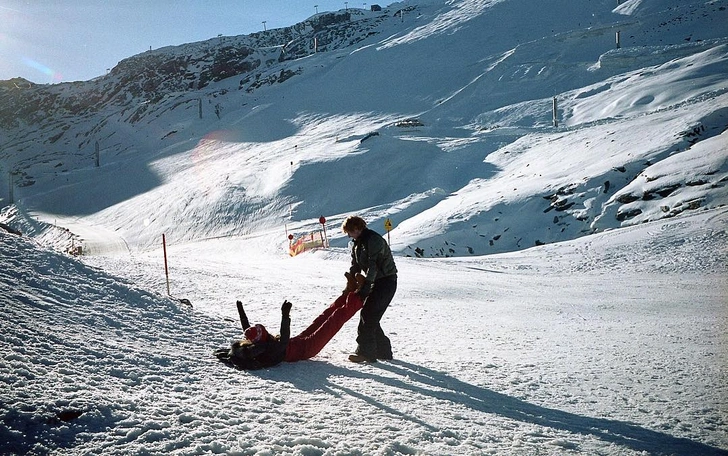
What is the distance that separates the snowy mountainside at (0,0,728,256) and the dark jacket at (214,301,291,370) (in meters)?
18.9

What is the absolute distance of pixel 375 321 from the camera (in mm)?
5652

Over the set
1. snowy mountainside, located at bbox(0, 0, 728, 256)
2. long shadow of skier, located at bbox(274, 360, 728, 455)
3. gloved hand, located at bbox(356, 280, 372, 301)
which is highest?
snowy mountainside, located at bbox(0, 0, 728, 256)

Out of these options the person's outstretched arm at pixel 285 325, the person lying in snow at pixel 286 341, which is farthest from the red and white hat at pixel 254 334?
the person's outstretched arm at pixel 285 325

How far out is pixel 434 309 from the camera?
9.77m

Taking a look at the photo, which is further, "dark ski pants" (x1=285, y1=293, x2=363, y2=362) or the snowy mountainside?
the snowy mountainside

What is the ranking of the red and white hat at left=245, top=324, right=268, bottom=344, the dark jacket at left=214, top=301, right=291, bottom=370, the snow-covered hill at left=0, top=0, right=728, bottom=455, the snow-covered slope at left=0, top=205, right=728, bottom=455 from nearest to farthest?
the snow-covered slope at left=0, top=205, right=728, bottom=455
the snow-covered hill at left=0, top=0, right=728, bottom=455
the dark jacket at left=214, top=301, right=291, bottom=370
the red and white hat at left=245, top=324, right=268, bottom=344

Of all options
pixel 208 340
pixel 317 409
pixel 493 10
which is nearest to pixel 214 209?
pixel 208 340

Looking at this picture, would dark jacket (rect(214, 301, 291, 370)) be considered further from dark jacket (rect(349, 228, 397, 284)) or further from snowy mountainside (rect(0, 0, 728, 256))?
snowy mountainside (rect(0, 0, 728, 256))

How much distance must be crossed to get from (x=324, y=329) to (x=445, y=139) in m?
39.9

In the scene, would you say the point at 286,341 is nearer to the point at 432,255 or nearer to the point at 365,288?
the point at 365,288

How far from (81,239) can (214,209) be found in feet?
31.8

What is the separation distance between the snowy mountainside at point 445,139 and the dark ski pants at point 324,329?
18193mm

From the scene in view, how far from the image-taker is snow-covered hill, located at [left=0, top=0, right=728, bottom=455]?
11.6ft

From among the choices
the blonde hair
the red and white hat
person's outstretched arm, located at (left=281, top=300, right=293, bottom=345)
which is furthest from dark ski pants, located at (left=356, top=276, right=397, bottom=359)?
the red and white hat
